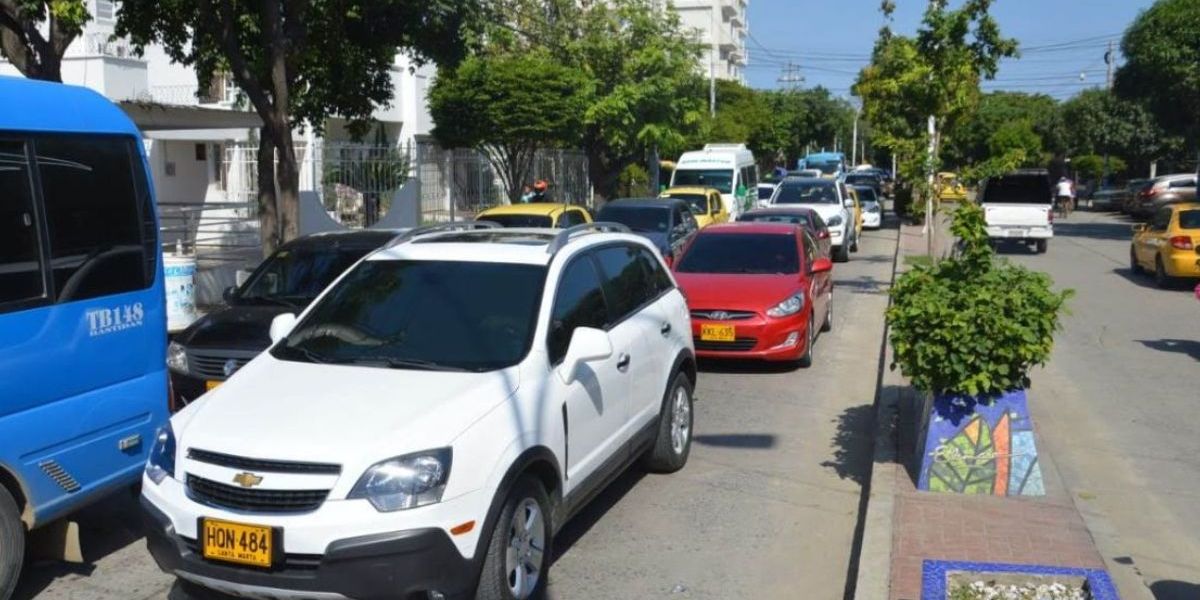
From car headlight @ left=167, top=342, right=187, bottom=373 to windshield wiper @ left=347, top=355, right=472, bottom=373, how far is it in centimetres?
324

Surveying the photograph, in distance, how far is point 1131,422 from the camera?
32.8 ft

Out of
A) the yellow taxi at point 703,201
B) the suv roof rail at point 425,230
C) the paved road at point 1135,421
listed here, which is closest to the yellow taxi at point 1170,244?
the paved road at point 1135,421

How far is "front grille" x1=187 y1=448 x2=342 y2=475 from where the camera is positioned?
15.9 ft

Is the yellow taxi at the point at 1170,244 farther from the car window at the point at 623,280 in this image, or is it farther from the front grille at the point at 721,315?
the car window at the point at 623,280

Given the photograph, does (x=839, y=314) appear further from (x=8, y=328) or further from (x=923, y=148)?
(x=8, y=328)

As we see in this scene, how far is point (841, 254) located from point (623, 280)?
18.8 meters

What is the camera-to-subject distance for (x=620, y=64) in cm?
3341

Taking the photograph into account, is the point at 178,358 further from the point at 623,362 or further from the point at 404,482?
the point at 404,482

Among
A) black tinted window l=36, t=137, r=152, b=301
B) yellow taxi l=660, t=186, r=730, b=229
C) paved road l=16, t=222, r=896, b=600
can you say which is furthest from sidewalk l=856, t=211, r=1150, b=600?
yellow taxi l=660, t=186, r=730, b=229

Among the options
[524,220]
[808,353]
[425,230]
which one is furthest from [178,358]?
[524,220]

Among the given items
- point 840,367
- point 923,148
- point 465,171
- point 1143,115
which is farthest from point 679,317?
point 1143,115

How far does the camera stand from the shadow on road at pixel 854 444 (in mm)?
8469

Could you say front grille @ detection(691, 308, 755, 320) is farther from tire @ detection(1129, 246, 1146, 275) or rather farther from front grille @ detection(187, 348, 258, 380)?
tire @ detection(1129, 246, 1146, 275)

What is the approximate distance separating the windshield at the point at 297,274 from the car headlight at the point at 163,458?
13.4 ft
